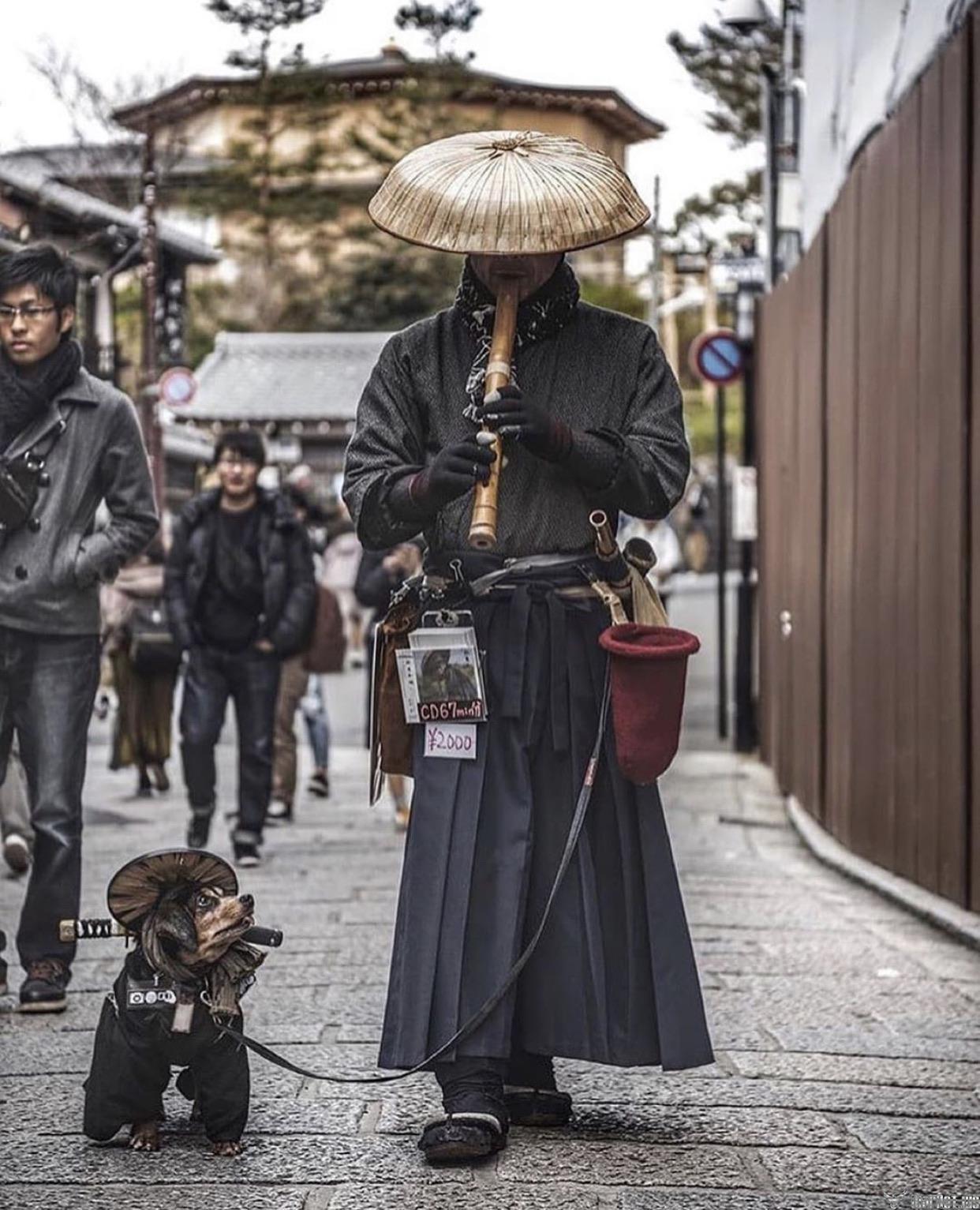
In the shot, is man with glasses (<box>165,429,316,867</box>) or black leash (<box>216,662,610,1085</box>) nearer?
black leash (<box>216,662,610,1085</box>)

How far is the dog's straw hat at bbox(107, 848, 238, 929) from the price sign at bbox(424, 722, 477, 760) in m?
0.54

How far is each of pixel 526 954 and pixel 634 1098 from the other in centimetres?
78

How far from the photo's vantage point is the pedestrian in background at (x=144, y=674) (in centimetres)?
1295

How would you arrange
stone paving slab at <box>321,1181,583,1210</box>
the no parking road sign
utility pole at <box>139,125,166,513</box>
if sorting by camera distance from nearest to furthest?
stone paving slab at <box>321,1181,583,1210</box> < the no parking road sign < utility pole at <box>139,125,166,513</box>

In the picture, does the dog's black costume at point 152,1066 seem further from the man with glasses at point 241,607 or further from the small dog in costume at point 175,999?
the man with glasses at point 241,607

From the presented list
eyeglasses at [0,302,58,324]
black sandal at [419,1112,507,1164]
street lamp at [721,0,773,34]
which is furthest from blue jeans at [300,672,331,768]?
black sandal at [419,1112,507,1164]

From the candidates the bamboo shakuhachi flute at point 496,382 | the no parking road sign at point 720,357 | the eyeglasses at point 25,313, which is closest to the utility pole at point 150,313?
the no parking road sign at point 720,357

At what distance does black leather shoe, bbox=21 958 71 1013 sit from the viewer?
19.9ft

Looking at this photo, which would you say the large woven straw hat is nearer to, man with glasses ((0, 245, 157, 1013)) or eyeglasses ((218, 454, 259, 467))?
man with glasses ((0, 245, 157, 1013))

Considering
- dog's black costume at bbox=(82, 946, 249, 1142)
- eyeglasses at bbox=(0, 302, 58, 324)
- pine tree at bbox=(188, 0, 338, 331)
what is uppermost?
pine tree at bbox=(188, 0, 338, 331)

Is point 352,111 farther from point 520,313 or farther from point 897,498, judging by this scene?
point 520,313

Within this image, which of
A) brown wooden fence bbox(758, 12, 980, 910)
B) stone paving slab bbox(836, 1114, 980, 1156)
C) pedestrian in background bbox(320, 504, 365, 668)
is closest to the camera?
stone paving slab bbox(836, 1114, 980, 1156)

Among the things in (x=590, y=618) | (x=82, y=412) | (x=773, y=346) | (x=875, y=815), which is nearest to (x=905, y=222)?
(x=875, y=815)

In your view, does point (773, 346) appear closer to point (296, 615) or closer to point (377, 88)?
point (296, 615)
